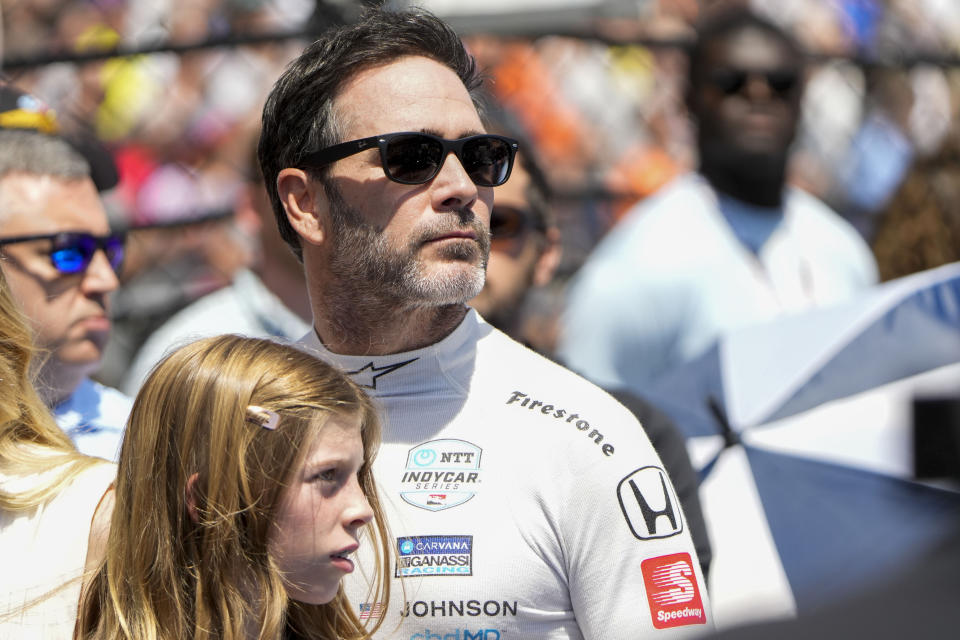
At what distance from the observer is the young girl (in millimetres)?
1827

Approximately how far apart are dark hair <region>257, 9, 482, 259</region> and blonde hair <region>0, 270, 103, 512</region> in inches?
24.4

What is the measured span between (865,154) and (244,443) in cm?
548

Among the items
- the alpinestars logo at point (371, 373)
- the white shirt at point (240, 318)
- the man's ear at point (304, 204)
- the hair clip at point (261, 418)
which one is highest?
the white shirt at point (240, 318)

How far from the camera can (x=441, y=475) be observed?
2127mm

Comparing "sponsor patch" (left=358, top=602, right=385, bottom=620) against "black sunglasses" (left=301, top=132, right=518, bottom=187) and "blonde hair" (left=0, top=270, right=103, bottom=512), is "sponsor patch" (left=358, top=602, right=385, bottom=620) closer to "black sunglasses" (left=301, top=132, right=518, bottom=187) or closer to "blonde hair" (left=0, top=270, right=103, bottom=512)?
"blonde hair" (left=0, top=270, right=103, bottom=512)

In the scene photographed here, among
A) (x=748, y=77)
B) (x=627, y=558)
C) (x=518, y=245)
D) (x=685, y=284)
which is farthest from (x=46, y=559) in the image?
(x=748, y=77)

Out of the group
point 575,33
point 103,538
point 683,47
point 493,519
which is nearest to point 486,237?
point 493,519

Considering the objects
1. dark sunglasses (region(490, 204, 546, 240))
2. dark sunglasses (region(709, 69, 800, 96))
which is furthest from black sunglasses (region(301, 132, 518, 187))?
dark sunglasses (region(709, 69, 800, 96))

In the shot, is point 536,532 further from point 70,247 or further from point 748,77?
point 748,77

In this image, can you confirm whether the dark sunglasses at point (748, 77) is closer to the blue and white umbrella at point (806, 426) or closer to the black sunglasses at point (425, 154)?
the blue and white umbrella at point (806, 426)

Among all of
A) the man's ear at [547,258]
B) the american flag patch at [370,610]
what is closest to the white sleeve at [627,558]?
the american flag patch at [370,610]

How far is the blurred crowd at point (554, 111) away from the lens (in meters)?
5.26

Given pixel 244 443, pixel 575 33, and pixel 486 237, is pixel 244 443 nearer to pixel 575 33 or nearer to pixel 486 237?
pixel 486 237

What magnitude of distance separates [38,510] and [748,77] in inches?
144
